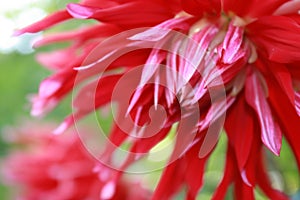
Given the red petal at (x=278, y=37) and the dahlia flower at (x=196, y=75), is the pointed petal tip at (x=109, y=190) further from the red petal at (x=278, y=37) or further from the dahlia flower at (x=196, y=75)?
the red petal at (x=278, y=37)

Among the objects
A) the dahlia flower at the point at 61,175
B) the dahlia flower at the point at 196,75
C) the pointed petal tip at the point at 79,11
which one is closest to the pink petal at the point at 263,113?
the dahlia flower at the point at 196,75

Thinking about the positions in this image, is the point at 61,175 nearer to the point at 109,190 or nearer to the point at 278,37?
the point at 109,190

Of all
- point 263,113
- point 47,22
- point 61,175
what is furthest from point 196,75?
point 61,175

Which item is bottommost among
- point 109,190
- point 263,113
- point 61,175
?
point 61,175

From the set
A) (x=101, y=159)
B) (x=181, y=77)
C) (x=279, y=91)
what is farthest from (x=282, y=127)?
(x=101, y=159)

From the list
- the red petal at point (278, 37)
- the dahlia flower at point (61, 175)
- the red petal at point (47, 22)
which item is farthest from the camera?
the dahlia flower at point (61, 175)

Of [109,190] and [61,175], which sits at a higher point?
[109,190]

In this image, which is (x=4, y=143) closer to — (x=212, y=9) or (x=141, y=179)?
(x=141, y=179)

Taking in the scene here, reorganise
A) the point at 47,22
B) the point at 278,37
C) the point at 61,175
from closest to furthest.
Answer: the point at 278,37
the point at 47,22
the point at 61,175

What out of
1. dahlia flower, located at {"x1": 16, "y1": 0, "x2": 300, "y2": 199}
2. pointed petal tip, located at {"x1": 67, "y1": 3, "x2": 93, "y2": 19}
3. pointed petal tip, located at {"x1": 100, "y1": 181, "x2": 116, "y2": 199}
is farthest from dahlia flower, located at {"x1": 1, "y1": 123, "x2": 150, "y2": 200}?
pointed petal tip, located at {"x1": 67, "y1": 3, "x2": 93, "y2": 19}
